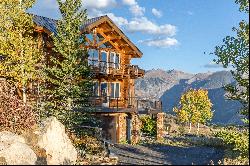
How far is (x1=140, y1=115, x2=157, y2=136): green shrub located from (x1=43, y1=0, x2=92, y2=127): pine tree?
16.8 metres

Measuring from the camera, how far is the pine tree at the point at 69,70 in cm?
3216

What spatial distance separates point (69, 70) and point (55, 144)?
889cm

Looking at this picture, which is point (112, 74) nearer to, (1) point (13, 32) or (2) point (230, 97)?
(1) point (13, 32)

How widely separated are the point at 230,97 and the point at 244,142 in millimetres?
3028

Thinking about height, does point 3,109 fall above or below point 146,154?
above

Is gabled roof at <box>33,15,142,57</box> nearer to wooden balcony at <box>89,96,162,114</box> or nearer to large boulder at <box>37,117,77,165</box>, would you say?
wooden balcony at <box>89,96,162,114</box>

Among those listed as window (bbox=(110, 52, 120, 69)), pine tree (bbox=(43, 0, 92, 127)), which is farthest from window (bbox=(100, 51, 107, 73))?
pine tree (bbox=(43, 0, 92, 127))

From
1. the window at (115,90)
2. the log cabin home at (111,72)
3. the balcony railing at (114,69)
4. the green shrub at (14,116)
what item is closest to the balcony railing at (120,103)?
the log cabin home at (111,72)

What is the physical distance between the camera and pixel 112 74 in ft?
126

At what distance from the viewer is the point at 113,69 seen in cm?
3962

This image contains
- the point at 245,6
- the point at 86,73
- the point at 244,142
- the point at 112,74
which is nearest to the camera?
the point at 244,142

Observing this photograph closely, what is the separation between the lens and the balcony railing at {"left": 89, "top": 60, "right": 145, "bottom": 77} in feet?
124

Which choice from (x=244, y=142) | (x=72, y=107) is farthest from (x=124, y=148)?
(x=244, y=142)

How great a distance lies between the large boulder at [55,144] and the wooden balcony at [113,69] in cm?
1132
